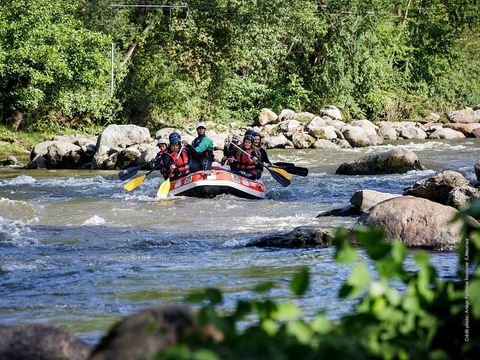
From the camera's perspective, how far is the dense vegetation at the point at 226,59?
23.0 metres

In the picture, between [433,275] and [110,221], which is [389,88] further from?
[433,275]

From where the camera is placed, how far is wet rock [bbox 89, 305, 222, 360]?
8.37 feet

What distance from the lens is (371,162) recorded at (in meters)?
17.1

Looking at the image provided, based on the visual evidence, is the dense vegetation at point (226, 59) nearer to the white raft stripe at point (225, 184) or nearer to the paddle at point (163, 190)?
the paddle at point (163, 190)

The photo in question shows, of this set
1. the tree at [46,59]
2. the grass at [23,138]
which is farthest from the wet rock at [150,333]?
the tree at [46,59]

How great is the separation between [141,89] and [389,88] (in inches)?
472

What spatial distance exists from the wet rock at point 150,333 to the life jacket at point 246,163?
12.1 metres

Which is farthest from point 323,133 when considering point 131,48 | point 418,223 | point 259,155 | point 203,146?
point 418,223

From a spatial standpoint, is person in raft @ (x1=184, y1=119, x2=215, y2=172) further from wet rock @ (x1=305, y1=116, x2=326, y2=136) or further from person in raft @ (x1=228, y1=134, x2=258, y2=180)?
wet rock @ (x1=305, y1=116, x2=326, y2=136)

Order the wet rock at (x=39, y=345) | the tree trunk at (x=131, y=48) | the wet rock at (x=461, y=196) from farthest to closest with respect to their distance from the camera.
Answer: the tree trunk at (x=131, y=48)
the wet rock at (x=461, y=196)
the wet rock at (x=39, y=345)

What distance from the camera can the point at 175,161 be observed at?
14875 millimetres

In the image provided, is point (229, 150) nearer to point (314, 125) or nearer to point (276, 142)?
point (276, 142)

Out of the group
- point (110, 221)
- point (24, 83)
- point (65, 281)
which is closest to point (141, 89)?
point (24, 83)

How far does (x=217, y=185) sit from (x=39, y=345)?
411 inches
